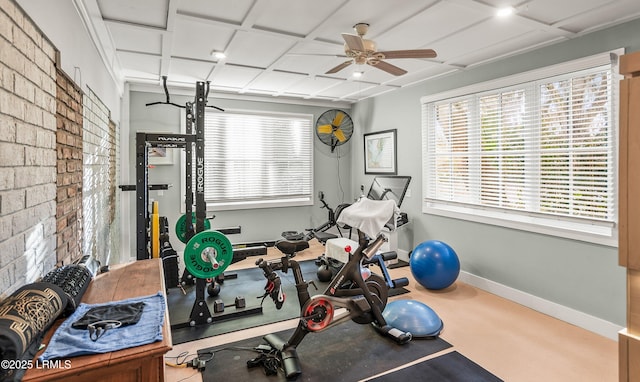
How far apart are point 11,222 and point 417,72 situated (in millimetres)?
4169

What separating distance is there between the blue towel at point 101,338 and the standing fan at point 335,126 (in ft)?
15.9

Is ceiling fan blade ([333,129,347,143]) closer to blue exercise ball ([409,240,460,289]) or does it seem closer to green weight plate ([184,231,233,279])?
blue exercise ball ([409,240,460,289])

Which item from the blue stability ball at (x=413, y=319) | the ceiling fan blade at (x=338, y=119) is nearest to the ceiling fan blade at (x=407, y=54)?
the blue stability ball at (x=413, y=319)

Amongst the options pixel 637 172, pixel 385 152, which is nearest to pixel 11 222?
pixel 637 172

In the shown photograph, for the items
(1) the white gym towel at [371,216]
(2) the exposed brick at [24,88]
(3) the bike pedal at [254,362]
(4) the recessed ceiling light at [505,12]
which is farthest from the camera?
(1) the white gym towel at [371,216]

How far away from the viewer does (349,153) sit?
6.49 meters

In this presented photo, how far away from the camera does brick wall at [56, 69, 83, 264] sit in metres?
1.92

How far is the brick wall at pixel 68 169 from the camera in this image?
192 centimetres

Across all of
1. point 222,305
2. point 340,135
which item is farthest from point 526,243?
A: point 340,135

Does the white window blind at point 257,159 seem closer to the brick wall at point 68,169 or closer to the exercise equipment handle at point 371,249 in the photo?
the brick wall at point 68,169

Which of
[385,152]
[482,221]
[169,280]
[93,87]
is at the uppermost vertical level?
[93,87]

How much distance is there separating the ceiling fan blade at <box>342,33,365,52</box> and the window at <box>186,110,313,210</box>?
3339mm

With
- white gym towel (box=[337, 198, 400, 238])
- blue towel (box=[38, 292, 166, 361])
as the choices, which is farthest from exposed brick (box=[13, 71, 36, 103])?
white gym towel (box=[337, 198, 400, 238])

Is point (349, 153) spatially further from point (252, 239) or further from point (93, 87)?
point (93, 87)
